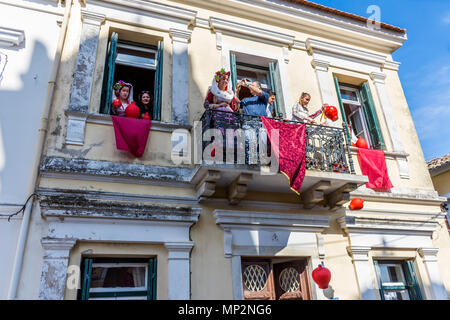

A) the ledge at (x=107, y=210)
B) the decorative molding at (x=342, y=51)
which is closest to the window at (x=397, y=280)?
the ledge at (x=107, y=210)

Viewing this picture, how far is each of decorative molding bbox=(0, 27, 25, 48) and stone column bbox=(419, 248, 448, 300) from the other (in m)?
7.91

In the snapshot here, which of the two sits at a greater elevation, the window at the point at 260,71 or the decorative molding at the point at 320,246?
the window at the point at 260,71

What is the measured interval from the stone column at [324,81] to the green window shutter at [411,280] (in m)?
2.99

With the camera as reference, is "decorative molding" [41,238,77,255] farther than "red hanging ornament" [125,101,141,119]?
No

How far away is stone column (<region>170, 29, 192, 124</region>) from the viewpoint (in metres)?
6.30

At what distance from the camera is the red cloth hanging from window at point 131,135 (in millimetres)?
5660

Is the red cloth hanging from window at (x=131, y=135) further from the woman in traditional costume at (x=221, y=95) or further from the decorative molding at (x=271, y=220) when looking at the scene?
the decorative molding at (x=271, y=220)

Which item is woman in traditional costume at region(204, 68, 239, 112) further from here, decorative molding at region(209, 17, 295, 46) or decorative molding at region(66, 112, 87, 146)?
decorative molding at region(66, 112, 87, 146)

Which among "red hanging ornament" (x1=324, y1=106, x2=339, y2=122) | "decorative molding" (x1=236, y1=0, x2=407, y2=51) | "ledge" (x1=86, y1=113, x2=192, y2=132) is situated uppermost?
"decorative molding" (x1=236, y1=0, x2=407, y2=51)

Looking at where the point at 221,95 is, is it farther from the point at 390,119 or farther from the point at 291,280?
the point at 390,119

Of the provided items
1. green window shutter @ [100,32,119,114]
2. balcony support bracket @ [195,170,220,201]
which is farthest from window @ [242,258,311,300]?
green window shutter @ [100,32,119,114]

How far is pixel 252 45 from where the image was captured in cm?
765
